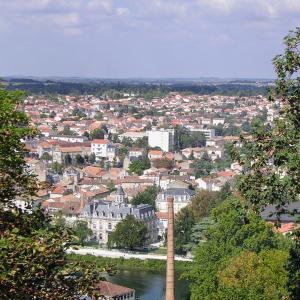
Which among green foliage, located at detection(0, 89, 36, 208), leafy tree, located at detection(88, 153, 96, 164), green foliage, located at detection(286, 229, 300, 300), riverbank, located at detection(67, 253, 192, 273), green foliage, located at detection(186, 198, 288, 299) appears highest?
green foliage, located at detection(0, 89, 36, 208)

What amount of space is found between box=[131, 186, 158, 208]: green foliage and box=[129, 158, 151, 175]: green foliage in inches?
344

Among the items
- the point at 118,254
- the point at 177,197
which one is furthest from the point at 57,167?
the point at 118,254

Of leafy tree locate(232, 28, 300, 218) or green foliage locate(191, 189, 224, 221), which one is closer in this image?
leafy tree locate(232, 28, 300, 218)

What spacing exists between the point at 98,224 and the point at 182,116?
172 feet

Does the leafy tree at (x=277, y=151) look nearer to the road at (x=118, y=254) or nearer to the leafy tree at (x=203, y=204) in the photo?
the road at (x=118, y=254)

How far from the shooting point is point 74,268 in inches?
181

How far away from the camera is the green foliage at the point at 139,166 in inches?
1820

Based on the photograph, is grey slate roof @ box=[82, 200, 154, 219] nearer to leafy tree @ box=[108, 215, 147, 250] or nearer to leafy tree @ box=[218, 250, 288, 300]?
leafy tree @ box=[108, 215, 147, 250]

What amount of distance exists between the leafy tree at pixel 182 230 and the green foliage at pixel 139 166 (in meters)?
19.8

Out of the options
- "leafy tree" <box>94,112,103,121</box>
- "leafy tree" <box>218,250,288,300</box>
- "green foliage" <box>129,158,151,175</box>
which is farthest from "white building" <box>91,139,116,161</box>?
"leafy tree" <box>218,250,288,300</box>

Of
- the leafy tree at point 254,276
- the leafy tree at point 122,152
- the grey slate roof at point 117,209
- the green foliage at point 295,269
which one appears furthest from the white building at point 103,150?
the green foliage at point 295,269

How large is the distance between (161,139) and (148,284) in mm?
39764

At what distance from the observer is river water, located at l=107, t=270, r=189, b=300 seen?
1920cm

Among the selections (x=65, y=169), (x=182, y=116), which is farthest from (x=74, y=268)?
(x=182, y=116)
